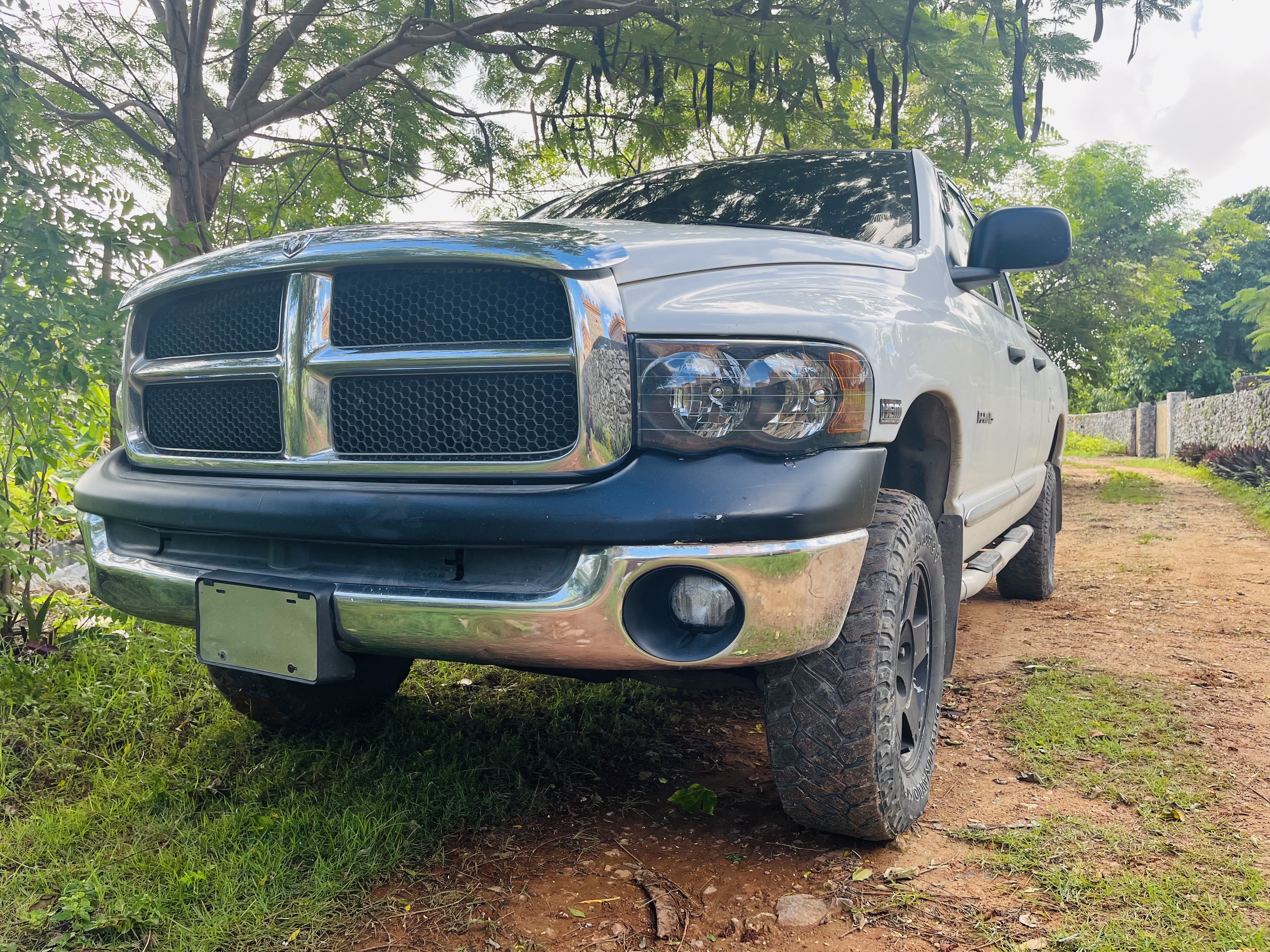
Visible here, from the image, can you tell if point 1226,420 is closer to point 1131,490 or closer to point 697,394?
point 1131,490

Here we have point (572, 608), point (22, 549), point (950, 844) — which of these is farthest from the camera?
point (22, 549)

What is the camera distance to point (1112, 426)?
30.0 meters

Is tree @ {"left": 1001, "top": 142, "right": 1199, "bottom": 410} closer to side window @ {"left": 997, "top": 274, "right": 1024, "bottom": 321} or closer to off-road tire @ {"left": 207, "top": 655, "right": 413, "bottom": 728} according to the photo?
side window @ {"left": 997, "top": 274, "right": 1024, "bottom": 321}

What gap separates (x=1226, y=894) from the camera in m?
1.91

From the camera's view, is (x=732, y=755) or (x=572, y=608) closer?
(x=572, y=608)

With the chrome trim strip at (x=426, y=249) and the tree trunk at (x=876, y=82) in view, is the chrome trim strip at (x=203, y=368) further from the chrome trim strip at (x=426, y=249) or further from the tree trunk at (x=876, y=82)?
the tree trunk at (x=876, y=82)

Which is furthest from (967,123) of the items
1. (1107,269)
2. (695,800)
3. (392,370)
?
(1107,269)

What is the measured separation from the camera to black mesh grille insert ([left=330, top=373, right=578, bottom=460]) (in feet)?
5.84

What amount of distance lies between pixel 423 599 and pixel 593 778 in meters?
1.07

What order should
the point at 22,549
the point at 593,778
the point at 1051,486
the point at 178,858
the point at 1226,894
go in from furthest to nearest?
the point at 1051,486
the point at 22,549
the point at 593,778
the point at 178,858
the point at 1226,894

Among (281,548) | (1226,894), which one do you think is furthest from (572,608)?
(1226,894)

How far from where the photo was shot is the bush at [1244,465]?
11297 millimetres

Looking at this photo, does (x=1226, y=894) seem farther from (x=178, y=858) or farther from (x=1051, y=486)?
(x=1051, y=486)

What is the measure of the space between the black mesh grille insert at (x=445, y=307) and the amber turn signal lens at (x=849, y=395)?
534 millimetres
